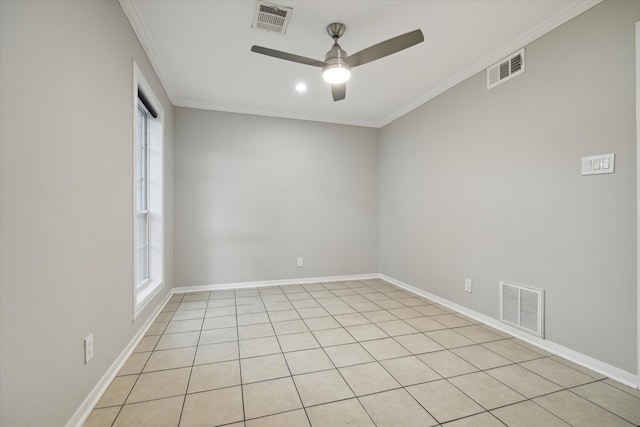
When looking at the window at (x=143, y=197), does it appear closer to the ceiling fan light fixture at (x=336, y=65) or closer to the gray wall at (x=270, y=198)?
the gray wall at (x=270, y=198)

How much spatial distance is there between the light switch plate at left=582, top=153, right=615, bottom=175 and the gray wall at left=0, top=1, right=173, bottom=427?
10.5 feet

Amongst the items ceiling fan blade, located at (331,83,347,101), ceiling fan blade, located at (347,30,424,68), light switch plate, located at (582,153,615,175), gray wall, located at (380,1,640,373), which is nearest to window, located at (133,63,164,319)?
ceiling fan blade, located at (331,83,347,101)

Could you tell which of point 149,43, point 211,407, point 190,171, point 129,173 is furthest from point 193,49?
point 211,407

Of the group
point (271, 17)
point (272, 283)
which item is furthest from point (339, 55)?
point (272, 283)

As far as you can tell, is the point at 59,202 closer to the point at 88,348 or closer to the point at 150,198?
the point at 88,348

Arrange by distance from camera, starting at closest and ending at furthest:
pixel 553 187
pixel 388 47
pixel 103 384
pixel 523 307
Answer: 1. pixel 103 384
2. pixel 388 47
3. pixel 553 187
4. pixel 523 307

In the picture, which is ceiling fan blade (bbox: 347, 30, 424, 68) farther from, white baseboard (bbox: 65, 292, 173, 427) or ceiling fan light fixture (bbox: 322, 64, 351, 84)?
white baseboard (bbox: 65, 292, 173, 427)

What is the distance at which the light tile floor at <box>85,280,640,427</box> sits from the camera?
1548 millimetres

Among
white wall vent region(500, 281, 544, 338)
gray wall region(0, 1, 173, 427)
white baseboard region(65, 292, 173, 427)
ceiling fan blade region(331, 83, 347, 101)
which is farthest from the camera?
ceiling fan blade region(331, 83, 347, 101)

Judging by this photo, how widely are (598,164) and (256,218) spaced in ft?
12.2

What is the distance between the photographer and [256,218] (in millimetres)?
4246

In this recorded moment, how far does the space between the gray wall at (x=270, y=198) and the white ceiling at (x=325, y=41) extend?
1.90 ft

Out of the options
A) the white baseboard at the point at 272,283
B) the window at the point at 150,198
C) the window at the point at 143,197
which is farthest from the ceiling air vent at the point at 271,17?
the white baseboard at the point at 272,283

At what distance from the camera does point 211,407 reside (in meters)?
1.61
